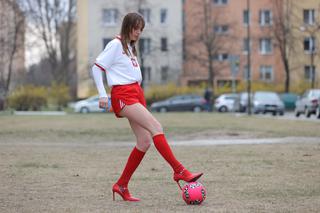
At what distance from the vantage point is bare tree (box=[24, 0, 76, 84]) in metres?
69.6

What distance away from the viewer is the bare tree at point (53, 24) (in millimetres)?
69600

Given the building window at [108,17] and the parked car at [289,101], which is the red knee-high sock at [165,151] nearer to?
the parked car at [289,101]

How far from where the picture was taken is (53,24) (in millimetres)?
71562

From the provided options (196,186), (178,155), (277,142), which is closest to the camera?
(196,186)

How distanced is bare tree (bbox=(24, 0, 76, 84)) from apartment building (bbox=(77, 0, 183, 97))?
9.36 feet

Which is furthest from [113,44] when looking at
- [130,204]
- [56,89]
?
[56,89]

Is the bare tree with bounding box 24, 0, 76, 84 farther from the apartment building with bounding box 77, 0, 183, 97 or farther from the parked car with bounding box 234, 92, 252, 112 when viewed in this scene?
the parked car with bounding box 234, 92, 252, 112

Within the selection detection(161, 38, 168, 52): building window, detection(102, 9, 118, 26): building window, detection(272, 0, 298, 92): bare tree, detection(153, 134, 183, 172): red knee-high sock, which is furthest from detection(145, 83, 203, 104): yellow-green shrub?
detection(153, 134, 183, 172): red knee-high sock

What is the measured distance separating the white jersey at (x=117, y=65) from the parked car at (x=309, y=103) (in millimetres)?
30681

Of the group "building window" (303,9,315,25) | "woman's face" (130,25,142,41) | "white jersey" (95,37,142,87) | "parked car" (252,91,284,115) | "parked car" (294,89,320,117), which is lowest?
"parked car" (252,91,284,115)

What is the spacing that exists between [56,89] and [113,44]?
2092 inches

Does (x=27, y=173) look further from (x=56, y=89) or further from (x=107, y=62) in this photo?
(x=56, y=89)

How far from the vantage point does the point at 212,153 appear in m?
14.1

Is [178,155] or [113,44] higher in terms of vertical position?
[113,44]
